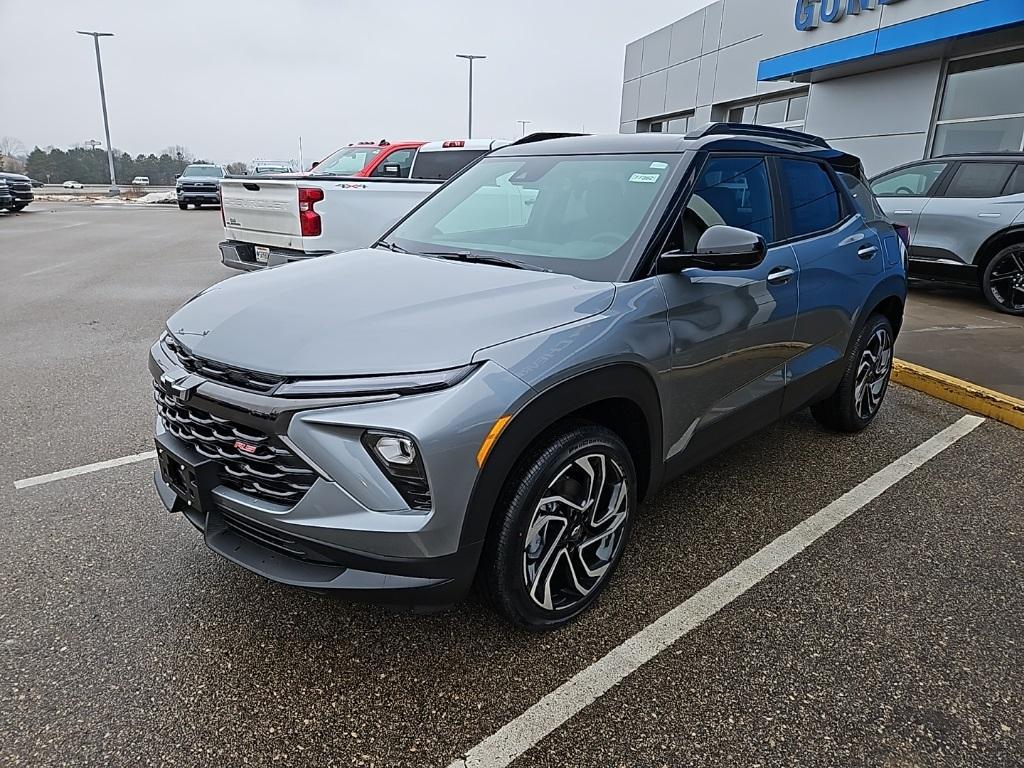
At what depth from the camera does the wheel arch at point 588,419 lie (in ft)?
6.86

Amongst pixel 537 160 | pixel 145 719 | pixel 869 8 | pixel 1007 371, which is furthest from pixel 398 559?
pixel 869 8

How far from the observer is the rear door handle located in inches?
129

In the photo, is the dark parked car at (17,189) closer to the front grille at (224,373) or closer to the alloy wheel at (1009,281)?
the front grille at (224,373)

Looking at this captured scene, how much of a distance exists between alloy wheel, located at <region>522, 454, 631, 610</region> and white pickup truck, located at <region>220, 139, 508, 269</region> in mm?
5153

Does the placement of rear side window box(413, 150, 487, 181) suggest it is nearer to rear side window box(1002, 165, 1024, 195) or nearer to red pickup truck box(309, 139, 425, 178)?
red pickup truck box(309, 139, 425, 178)

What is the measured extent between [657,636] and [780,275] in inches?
70.1

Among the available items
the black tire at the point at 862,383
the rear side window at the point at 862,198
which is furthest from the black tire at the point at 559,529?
the rear side window at the point at 862,198

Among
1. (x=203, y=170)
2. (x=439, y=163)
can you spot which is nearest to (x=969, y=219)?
(x=439, y=163)

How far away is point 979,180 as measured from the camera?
8289 millimetres

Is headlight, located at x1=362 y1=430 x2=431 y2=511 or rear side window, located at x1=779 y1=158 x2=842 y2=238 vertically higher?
rear side window, located at x1=779 y1=158 x2=842 y2=238

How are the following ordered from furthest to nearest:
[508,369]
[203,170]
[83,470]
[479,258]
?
[203,170] < [83,470] < [479,258] < [508,369]

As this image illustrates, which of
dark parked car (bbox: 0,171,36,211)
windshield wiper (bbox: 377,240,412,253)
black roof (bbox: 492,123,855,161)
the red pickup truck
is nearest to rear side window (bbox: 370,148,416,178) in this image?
the red pickup truck

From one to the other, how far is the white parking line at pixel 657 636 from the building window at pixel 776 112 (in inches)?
602

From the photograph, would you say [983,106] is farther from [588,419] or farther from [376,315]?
[376,315]
